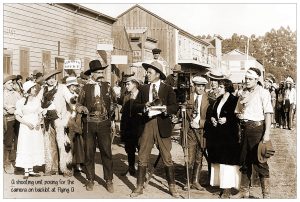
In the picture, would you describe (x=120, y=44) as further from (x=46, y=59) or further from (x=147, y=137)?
(x=147, y=137)

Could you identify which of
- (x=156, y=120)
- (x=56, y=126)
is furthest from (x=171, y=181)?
(x=56, y=126)

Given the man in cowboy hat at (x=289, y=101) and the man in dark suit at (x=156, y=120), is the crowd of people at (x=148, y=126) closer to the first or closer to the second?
the man in dark suit at (x=156, y=120)

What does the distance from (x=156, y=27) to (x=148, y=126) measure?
98.6ft

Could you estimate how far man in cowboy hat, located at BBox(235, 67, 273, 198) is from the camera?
6.15 m

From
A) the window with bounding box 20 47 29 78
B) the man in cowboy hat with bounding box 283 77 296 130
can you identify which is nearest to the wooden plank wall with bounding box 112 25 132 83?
the window with bounding box 20 47 29 78

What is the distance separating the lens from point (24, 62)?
13.1 m

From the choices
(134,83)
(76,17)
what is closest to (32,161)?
(134,83)

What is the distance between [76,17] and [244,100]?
1135 centimetres

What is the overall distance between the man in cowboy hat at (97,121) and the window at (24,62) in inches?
255

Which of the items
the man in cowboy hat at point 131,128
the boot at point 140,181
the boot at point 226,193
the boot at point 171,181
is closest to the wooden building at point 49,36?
the man in cowboy hat at point 131,128

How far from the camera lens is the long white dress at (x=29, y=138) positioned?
7703 millimetres

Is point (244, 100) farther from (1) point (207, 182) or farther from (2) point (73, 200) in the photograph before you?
(2) point (73, 200)

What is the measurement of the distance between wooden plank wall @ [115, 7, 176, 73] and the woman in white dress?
27.9m

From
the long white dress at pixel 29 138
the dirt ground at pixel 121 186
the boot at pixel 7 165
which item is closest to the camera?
the dirt ground at pixel 121 186
